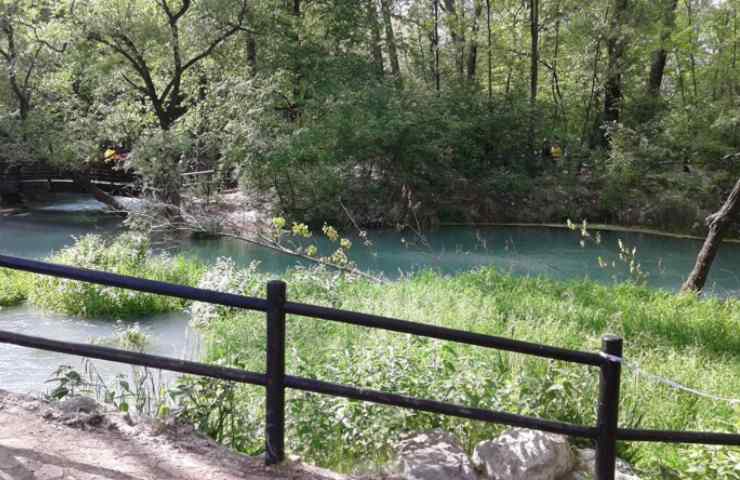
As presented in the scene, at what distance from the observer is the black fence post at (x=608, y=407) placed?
9.56 ft

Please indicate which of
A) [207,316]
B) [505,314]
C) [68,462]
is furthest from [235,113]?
Answer: [68,462]

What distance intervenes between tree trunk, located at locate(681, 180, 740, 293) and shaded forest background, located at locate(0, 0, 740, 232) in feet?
32.1

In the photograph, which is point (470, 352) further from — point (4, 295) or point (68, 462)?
point (4, 295)

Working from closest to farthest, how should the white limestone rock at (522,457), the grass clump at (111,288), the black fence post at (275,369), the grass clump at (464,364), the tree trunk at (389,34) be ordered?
the black fence post at (275,369), the white limestone rock at (522,457), the grass clump at (464,364), the grass clump at (111,288), the tree trunk at (389,34)

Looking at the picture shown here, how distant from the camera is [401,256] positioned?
1730 cm

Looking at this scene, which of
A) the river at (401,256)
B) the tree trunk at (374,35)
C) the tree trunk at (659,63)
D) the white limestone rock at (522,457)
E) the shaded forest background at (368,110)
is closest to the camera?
the white limestone rock at (522,457)

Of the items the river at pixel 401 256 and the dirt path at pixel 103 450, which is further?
the river at pixel 401 256

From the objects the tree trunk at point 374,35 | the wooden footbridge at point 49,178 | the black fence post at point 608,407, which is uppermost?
the tree trunk at point 374,35

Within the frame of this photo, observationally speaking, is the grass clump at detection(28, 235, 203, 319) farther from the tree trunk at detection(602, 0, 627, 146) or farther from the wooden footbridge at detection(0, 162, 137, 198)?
the tree trunk at detection(602, 0, 627, 146)

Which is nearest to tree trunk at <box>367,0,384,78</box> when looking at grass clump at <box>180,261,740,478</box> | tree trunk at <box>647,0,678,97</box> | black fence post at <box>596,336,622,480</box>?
tree trunk at <box>647,0,678,97</box>

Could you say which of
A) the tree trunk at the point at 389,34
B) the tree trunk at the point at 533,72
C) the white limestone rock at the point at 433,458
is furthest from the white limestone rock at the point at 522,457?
the tree trunk at the point at 389,34

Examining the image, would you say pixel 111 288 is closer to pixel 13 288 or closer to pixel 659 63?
pixel 13 288

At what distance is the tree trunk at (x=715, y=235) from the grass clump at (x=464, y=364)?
0.94 metres

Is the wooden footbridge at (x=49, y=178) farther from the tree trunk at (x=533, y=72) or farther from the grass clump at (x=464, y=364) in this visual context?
the grass clump at (x=464, y=364)
